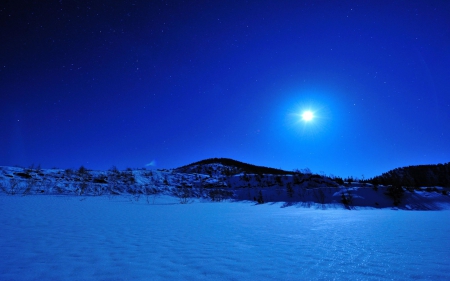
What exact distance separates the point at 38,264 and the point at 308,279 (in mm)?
2660

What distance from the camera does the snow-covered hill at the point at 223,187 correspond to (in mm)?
11312

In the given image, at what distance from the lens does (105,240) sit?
3289 millimetres

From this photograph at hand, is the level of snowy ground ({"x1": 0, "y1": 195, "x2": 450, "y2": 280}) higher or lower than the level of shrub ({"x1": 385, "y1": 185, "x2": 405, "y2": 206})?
lower

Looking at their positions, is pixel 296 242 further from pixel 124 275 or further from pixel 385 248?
pixel 124 275

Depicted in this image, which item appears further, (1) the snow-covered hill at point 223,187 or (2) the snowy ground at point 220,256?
(1) the snow-covered hill at point 223,187

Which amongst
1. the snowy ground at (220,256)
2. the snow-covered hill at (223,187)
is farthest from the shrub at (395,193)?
the snowy ground at (220,256)

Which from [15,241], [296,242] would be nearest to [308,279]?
[296,242]

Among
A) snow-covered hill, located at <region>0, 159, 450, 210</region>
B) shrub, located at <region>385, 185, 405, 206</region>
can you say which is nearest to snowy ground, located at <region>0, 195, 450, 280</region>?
snow-covered hill, located at <region>0, 159, 450, 210</region>

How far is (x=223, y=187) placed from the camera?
64.0 ft

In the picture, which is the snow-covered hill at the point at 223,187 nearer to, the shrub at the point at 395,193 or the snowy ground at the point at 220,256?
the shrub at the point at 395,193

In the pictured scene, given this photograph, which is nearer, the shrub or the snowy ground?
the snowy ground

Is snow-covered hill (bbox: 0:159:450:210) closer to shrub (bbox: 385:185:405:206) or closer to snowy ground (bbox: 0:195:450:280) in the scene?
shrub (bbox: 385:185:405:206)

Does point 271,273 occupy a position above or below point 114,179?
below

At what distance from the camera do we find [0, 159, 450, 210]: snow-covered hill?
11.3 m
